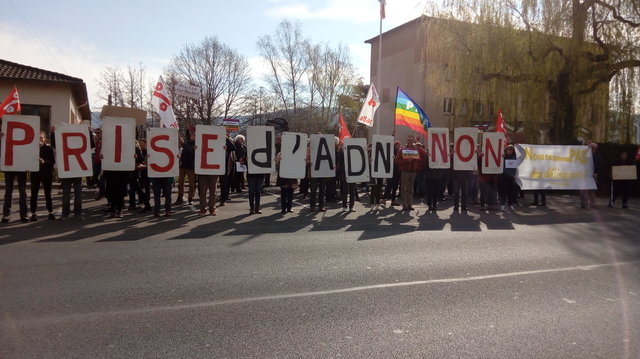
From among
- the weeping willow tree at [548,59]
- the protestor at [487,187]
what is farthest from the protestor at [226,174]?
the weeping willow tree at [548,59]

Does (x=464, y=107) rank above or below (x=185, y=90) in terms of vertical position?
above

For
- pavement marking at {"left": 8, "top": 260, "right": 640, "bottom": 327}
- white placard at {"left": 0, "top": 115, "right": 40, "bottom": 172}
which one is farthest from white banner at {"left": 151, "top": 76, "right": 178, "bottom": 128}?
pavement marking at {"left": 8, "top": 260, "right": 640, "bottom": 327}

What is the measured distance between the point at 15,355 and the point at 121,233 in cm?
548

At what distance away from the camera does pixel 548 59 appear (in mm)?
22328

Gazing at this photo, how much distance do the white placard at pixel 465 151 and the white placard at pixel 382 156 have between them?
5.89ft

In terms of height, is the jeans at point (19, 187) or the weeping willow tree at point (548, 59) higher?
the weeping willow tree at point (548, 59)

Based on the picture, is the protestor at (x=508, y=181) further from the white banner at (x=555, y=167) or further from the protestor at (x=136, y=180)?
the protestor at (x=136, y=180)

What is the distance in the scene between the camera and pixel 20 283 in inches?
225

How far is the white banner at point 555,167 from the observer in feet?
48.6

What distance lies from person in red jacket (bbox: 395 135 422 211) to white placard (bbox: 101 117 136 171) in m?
6.85

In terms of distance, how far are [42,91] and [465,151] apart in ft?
74.6

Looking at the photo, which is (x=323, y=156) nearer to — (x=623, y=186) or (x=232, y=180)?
(x=232, y=180)

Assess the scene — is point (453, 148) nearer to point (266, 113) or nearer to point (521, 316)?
point (521, 316)

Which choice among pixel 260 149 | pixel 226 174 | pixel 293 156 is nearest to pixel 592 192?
pixel 293 156
